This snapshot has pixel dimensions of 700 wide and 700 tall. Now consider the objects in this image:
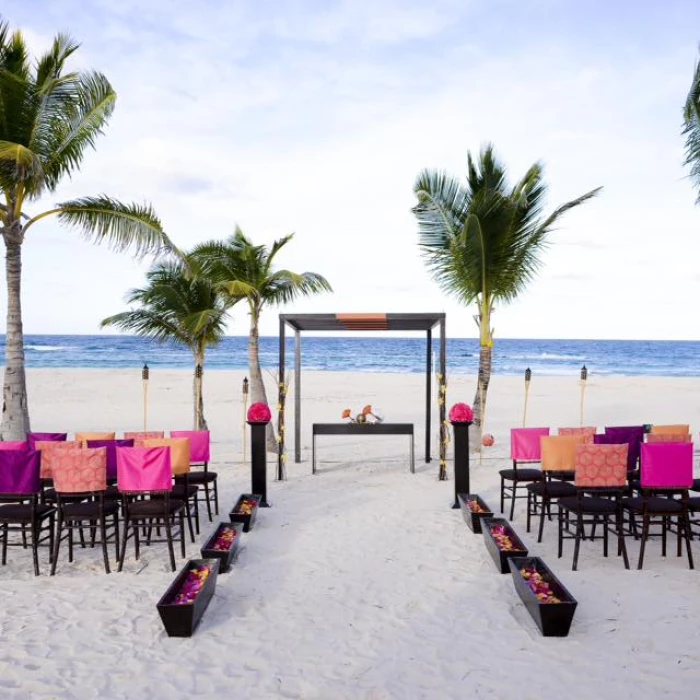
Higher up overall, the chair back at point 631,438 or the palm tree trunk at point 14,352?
the palm tree trunk at point 14,352

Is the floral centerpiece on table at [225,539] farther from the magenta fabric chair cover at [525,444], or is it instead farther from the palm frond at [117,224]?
the palm frond at [117,224]

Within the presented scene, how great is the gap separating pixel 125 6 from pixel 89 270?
21.1 meters

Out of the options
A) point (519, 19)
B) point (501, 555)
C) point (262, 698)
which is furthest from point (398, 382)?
point (262, 698)

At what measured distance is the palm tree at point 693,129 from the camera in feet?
27.7

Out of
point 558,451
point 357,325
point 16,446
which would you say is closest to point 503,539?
point 558,451

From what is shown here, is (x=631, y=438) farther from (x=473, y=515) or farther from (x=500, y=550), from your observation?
(x=500, y=550)

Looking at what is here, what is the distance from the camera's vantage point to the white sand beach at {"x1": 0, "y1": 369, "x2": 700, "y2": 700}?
11.0ft

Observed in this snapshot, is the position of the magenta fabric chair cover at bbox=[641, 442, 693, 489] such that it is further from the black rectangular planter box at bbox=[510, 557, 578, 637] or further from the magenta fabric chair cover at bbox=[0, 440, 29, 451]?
the magenta fabric chair cover at bbox=[0, 440, 29, 451]

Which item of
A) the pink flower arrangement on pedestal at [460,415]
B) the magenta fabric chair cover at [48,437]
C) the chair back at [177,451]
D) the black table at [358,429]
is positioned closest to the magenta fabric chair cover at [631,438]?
the pink flower arrangement on pedestal at [460,415]

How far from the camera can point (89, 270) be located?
89.6 feet

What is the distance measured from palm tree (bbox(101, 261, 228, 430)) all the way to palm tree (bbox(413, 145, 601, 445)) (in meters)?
4.18

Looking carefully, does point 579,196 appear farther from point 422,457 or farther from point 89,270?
point 89,270

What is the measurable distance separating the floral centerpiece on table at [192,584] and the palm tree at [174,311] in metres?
6.25

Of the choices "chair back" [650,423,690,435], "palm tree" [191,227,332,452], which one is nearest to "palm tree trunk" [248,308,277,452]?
"palm tree" [191,227,332,452]
